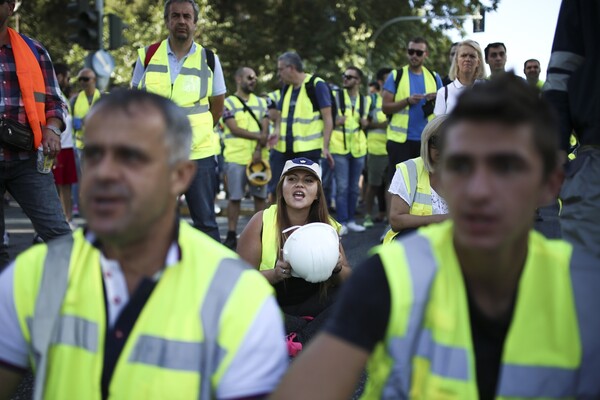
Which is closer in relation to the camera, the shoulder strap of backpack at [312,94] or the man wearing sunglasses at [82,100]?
the shoulder strap of backpack at [312,94]

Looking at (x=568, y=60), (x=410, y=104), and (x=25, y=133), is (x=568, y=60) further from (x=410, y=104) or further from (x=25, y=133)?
(x=410, y=104)

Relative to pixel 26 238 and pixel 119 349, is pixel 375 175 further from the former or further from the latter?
pixel 119 349

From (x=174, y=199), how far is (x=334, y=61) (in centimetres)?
2304

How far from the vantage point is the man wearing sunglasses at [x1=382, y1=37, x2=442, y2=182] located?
8875 mm

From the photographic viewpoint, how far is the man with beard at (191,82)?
20.7ft

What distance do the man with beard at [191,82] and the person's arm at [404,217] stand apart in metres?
1.63

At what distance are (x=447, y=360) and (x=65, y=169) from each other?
29.1ft

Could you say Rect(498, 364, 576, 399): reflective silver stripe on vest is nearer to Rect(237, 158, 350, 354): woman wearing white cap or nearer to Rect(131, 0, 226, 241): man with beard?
Rect(237, 158, 350, 354): woman wearing white cap

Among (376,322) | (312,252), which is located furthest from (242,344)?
(312,252)

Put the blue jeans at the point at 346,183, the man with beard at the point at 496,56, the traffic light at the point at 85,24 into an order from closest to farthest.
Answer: the man with beard at the point at 496,56
the blue jeans at the point at 346,183
the traffic light at the point at 85,24

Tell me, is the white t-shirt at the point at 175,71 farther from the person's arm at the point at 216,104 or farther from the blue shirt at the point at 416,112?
the blue shirt at the point at 416,112

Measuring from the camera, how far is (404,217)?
5.33m

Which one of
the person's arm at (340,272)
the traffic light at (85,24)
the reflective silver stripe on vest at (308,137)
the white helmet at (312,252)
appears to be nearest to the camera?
the white helmet at (312,252)

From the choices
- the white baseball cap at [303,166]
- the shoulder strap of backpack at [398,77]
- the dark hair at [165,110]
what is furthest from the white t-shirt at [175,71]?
the dark hair at [165,110]
